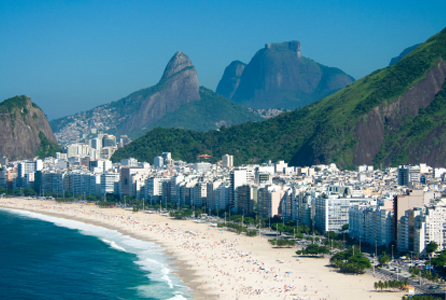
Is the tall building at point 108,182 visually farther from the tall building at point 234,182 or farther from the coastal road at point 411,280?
the coastal road at point 411,280

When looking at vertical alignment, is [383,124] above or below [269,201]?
above

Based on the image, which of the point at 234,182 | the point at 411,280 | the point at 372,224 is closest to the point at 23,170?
the point at 234,182

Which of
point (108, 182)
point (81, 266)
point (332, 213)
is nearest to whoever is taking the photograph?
point (81, 266)

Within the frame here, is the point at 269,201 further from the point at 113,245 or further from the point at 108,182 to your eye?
the point at 108,182

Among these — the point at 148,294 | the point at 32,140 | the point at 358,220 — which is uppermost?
the point at 32,140

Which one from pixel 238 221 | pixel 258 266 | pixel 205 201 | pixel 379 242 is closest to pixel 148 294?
pixel 258 266

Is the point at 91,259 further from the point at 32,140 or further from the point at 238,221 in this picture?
the point at 32,140

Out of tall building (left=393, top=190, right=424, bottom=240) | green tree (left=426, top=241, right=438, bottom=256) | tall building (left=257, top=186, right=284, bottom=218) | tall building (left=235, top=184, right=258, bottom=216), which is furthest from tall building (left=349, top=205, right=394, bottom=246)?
tall building (left=235, top=184, right=258, bottom=216)
